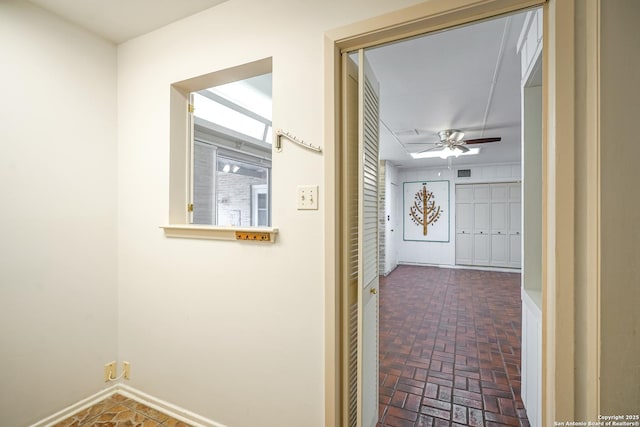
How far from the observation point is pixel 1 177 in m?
1.57

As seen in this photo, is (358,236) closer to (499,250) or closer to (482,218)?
(482,218)

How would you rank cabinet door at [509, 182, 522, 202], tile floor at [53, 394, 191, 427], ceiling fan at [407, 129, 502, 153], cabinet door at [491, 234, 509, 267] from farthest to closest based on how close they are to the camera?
cabinet door at [491, 234, 509, 267], cabinet door at [509, 182, 522, 202], ceiling fan at [407, 129, 502, 153], tile floor at [53, 394, 191, 427]

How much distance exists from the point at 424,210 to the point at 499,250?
6.35ft

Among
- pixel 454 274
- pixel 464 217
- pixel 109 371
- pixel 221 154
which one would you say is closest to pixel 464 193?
pixel 464 217

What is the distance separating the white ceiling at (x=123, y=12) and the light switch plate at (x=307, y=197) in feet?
3.91

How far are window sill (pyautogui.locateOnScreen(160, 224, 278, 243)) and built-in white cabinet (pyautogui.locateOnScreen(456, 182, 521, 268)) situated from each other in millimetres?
6892

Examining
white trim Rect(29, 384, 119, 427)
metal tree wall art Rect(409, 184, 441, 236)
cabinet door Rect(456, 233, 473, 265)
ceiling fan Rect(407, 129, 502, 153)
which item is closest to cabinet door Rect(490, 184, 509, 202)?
cabinet door Rect(456, 233, 473, 265)

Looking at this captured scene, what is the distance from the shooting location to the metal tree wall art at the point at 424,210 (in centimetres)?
751

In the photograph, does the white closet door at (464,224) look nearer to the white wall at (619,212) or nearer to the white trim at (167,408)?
the white wall at (619,212)

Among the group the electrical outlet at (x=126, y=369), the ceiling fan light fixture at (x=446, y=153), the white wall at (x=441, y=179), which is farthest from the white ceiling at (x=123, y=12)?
the white wall at (x=441, y=179)

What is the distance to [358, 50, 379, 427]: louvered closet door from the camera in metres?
1.40

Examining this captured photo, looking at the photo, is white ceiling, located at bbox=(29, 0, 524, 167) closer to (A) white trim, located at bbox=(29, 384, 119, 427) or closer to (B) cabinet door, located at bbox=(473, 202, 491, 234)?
(A) white trim, located at bbox=(29, 384, 119, 427)

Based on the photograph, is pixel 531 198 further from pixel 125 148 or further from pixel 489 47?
pixel 125 148

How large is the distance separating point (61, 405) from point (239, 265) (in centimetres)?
147
